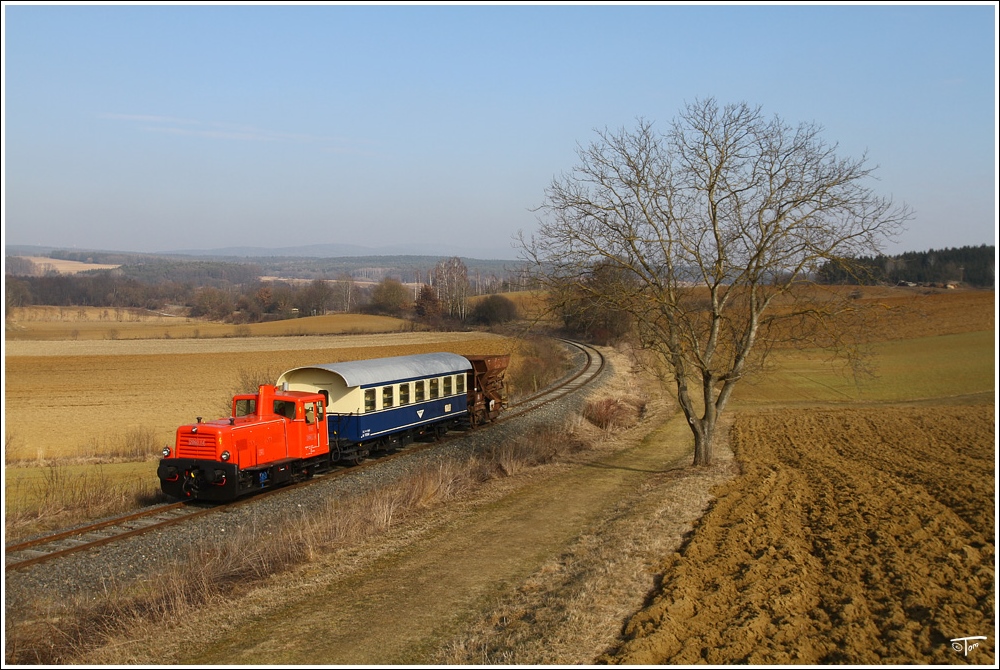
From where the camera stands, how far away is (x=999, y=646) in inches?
268

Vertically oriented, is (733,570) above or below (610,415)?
above

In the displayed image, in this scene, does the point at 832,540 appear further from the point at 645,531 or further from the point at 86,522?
the point at 86,522

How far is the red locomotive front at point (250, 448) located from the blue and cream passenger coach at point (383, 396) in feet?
2.88

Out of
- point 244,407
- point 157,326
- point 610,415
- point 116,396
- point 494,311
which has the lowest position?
point 116,396

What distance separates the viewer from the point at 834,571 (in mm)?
9625

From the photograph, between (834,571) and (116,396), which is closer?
(834,571)

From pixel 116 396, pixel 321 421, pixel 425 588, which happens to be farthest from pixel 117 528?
pixel 116 396

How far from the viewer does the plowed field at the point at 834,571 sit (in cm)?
735

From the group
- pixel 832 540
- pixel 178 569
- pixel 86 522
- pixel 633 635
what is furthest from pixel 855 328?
pixel 86 522

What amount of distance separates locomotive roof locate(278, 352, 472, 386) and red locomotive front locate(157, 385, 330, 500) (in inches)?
48.1

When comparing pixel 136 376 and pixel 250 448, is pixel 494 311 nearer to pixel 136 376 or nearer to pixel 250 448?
pixel 136 376

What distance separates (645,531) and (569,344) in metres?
53.4

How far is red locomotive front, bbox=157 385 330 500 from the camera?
15641 mm

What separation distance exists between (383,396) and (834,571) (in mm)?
14045
